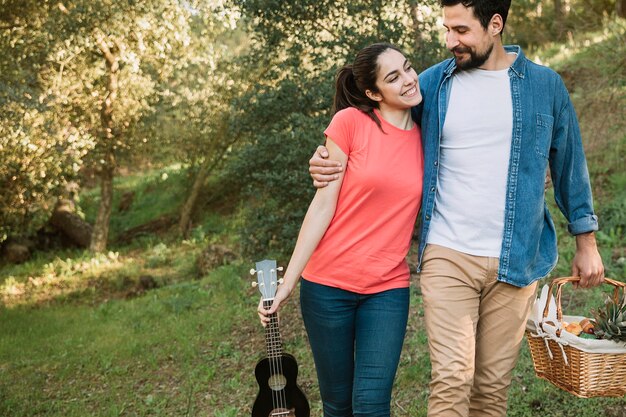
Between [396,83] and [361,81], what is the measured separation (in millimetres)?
171

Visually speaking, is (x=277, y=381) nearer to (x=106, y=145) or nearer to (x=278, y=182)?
(x=278, y=182)

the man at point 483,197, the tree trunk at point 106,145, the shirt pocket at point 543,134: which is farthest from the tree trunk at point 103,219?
the shirt pocket at point 543,134

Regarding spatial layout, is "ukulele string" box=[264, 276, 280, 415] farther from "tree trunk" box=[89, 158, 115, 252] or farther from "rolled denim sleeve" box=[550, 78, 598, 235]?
"tree trunk" box=[89, 158, 115, 252]

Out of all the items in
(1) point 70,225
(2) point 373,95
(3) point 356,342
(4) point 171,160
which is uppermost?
(2) point 373,95

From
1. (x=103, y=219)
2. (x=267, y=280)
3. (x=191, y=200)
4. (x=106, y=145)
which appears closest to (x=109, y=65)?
(x=106, y=145)

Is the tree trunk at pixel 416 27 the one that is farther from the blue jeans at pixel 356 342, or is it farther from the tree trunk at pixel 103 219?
the tree trunk at pixel 103 219

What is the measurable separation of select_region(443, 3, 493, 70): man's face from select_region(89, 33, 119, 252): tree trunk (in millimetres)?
8241

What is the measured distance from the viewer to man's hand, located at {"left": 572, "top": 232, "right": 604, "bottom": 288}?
3373 mm

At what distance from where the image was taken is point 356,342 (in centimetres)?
330

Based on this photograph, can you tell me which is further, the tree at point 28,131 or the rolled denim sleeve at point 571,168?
the tree at point 28,131

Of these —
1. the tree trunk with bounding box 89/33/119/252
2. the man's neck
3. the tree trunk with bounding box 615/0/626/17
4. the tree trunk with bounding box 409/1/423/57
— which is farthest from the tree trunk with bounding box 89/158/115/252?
the man's neck

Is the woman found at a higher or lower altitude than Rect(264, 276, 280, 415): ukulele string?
higher

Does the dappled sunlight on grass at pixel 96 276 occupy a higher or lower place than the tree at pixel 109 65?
lower

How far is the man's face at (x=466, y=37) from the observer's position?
10.6ft
